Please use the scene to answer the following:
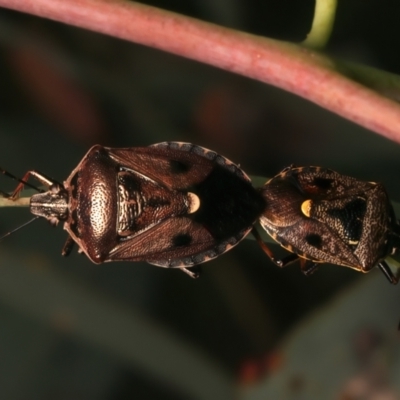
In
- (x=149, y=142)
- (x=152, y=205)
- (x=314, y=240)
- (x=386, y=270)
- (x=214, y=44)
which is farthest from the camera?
(x=149, y=142)

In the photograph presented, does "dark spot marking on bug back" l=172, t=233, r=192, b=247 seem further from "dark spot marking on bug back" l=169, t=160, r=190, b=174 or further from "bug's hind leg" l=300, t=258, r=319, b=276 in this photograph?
"bug's hind leg" l=300, t=258, r=319, b=276

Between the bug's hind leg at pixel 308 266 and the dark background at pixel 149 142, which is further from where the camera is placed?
the dark background at pixel 149 142

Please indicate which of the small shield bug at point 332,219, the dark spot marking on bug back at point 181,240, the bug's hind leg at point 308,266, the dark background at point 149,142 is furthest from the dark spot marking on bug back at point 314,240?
the dark background at point 149,142

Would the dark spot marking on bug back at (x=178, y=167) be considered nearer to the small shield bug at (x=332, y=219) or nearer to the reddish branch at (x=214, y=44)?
the small shield bug at (x=332, y=219)

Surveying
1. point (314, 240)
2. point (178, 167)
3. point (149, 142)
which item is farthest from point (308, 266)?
point (149, 142)

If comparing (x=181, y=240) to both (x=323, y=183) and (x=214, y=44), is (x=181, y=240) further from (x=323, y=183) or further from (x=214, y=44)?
(x=214, y=44)

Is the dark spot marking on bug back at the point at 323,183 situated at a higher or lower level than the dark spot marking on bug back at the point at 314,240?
higher
